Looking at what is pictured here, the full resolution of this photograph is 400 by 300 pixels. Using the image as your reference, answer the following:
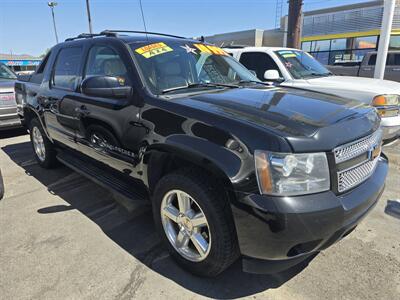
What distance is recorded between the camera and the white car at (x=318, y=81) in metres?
4.80

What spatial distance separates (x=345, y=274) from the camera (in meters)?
2.59

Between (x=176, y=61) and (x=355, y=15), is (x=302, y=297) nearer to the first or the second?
(x=176, y=61)

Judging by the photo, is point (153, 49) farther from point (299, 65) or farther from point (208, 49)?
point (299, 65)

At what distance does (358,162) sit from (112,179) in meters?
→ 2.33

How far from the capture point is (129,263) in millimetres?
2781

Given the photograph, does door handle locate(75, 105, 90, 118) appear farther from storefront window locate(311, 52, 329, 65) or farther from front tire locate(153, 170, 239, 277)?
storefront window locate(311, 52, 329, 65)

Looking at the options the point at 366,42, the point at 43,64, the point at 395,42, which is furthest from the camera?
the point at 366,42

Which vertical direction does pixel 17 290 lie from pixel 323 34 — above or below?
below

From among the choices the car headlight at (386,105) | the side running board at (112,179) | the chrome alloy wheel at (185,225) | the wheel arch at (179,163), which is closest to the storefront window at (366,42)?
the car headlight at (386,105)

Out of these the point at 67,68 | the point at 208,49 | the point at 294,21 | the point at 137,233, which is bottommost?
the point at 137,233

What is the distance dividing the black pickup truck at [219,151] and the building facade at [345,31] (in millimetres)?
21663

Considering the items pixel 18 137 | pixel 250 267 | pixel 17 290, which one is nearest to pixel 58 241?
pixel 17 290

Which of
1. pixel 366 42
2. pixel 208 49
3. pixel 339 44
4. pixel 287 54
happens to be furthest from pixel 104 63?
pixel 339 44

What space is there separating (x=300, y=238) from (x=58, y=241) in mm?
2270
